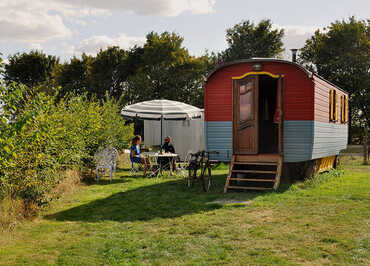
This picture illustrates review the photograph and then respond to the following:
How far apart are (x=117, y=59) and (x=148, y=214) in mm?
27275

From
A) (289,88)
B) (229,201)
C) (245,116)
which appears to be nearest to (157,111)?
(245,116)

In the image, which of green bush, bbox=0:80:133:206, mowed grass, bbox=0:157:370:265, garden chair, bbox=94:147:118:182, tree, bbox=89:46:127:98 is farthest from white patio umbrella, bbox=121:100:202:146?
tree, bbox=89:46:127:98

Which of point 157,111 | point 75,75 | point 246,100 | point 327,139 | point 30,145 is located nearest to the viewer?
point 30,145

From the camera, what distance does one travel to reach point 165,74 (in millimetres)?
30594

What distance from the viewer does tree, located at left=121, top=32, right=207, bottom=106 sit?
2980 cm

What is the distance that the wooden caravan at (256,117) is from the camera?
8930 millimetres

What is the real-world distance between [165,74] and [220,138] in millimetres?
21596

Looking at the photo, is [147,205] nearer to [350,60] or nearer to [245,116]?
[245,116]

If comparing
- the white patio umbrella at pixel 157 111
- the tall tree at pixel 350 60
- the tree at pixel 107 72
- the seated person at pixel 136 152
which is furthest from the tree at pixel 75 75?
the seated person at pixel 136 152

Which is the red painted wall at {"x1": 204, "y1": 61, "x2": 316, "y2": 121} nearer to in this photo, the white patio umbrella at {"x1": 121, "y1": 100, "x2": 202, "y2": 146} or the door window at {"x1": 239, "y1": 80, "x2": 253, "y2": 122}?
the door window at {"x1": 239, "y1": 80, "x2": 253, "y2": 122}

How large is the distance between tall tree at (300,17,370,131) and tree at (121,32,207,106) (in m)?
9.02

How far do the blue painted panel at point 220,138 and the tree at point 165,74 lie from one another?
19.9 metres

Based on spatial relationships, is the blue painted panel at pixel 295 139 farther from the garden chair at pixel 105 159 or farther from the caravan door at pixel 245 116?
the garden chair at pixel 105 159

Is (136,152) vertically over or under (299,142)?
under
